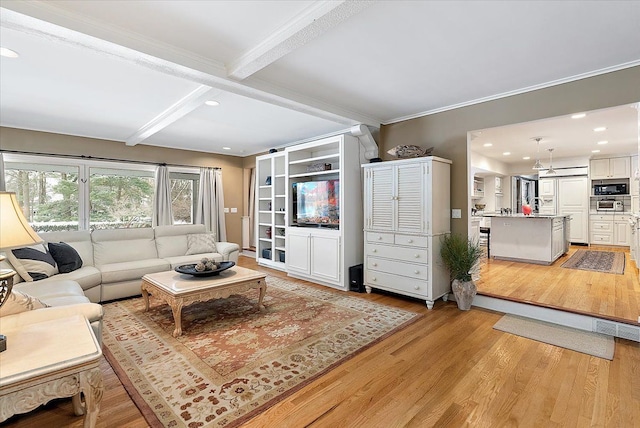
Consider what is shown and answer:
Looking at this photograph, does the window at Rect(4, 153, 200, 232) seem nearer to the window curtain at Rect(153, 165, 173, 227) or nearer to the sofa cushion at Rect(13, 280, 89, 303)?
the window curtain at Rect(153, 165, 173, 227)

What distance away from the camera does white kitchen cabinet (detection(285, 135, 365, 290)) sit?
4.49m

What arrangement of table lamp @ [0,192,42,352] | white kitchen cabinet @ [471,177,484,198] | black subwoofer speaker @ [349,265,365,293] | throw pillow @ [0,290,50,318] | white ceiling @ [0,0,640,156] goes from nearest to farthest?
table lamp @ [0,192,42,352]
throw pillow @ [0,290,50,318]
white ceiling @ [0,0,640,156]
black subwoofer speaker @ [349,265,365,293]
white kitchen cabinet @ [471,177,484,198]

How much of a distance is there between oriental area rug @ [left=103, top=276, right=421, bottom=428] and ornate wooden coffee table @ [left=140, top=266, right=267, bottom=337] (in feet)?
0.91

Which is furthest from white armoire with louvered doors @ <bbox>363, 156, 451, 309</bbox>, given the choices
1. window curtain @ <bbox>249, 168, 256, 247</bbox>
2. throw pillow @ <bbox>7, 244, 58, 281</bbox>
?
window curtain @ <bbox>249, 168, 256, 247</bbox>

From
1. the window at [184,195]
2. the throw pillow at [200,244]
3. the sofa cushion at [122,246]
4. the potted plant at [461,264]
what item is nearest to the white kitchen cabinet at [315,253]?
the throw pillow at [200,244]

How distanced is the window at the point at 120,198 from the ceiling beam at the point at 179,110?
106 centimetres

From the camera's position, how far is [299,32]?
2127 mm

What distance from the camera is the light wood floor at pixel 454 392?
5.90ft

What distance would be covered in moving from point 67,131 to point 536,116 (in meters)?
6.80

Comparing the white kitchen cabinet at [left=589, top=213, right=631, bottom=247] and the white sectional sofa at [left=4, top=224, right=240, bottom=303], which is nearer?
the white sectional sofa at [left=4, top=224, right=240, bottom=303]

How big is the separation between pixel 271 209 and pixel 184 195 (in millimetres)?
2279

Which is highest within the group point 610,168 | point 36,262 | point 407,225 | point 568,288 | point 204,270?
point 610,168

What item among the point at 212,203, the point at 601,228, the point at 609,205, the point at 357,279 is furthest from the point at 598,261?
the point at 212,203

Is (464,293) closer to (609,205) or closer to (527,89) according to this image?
(527,89)
